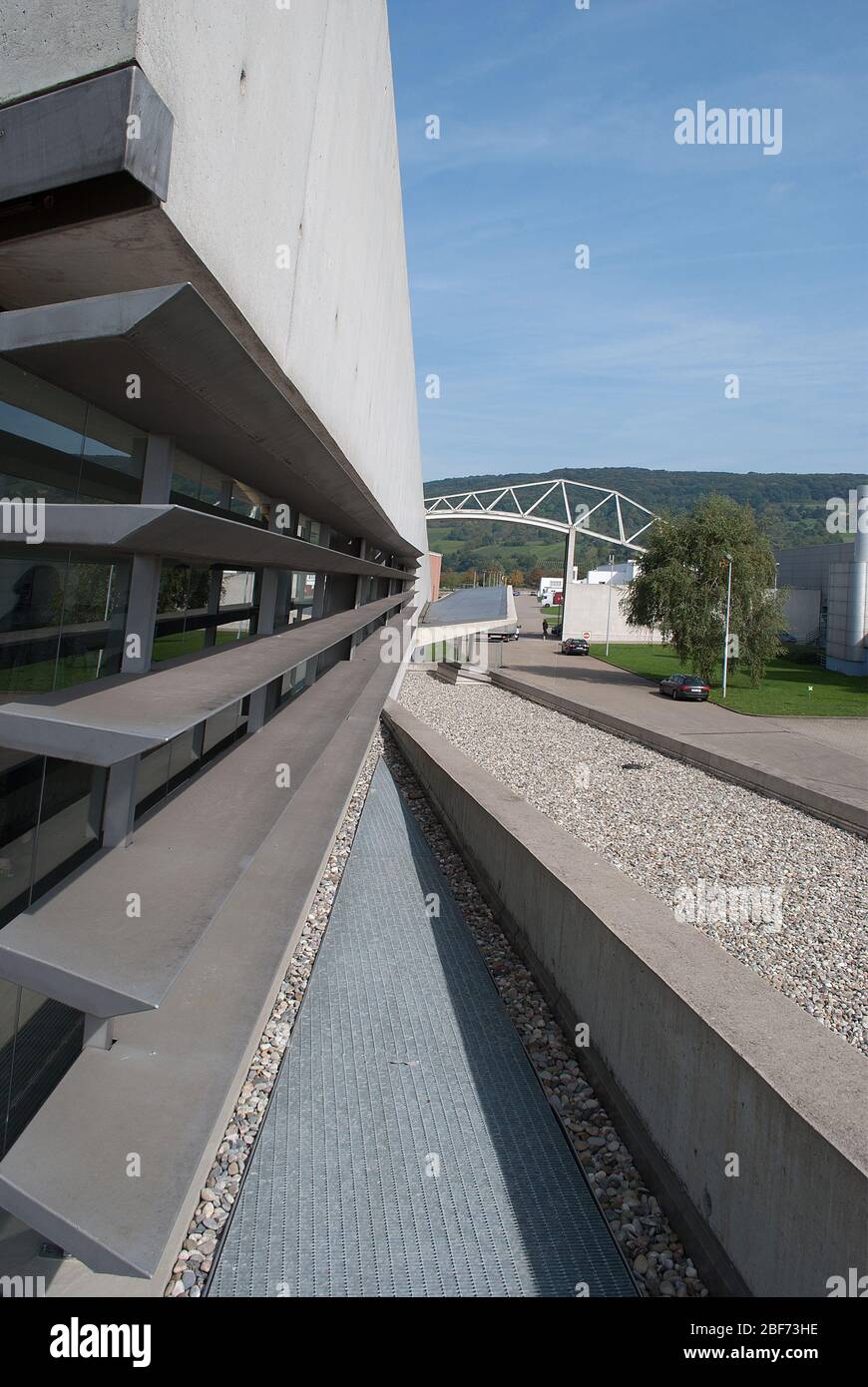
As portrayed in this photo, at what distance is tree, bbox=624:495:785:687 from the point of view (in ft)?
117

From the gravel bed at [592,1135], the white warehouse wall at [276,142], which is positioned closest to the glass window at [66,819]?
the white warehouse wall at [276,142]

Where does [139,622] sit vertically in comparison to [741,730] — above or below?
above

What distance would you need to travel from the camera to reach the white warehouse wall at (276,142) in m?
2.60

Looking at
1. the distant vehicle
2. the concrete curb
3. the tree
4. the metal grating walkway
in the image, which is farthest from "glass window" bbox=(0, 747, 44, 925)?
the tree

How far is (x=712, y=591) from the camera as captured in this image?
117 ft

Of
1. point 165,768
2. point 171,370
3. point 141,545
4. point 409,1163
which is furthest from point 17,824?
point 409,1163

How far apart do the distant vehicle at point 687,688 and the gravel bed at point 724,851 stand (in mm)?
10809

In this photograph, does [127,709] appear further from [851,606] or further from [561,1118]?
[851,606]

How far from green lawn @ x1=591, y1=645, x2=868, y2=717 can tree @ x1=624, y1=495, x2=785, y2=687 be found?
1816mm

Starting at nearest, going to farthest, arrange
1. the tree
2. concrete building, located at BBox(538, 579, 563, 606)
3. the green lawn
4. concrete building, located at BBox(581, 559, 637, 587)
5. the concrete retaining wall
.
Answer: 1. the concrete retaining wall
2. the green lawn
3. the tree
4. concrete building, located at BBox(581, 559, 637, 587)
5. concrete building, located at BBox(538, 579, 563, 606)

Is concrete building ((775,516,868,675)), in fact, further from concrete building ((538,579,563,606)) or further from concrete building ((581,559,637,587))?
concrete building ((538,579,563,606))

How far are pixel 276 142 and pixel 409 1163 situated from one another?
582cm

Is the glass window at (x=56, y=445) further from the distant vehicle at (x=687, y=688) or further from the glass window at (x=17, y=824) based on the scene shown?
the distant vehicle at (x=687, y=688)
